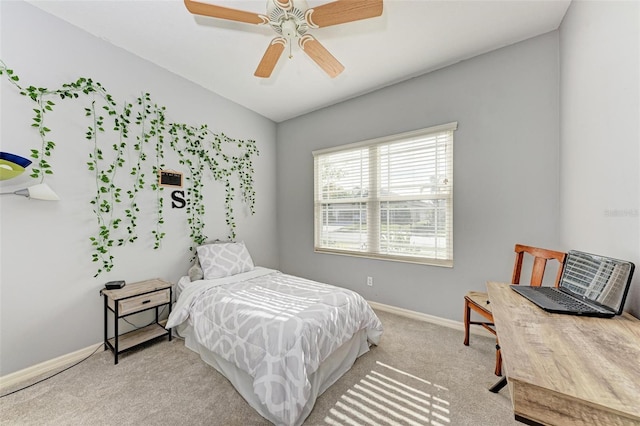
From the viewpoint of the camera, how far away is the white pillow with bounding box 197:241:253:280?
274 centimetres

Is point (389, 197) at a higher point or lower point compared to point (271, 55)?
lower

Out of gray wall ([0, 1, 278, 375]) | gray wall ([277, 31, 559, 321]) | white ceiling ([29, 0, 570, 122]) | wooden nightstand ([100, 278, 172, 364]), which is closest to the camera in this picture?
gray wall ([0, 1, 278, 375])

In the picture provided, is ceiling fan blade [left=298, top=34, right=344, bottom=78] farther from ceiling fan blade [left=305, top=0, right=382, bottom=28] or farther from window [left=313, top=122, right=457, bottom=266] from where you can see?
window [left=313, top=122, right=457, bottom=266]

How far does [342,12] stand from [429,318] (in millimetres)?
2972

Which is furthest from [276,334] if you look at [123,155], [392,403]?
[123,155]

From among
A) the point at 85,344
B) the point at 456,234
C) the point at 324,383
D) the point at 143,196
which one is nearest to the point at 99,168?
the point at 143,196

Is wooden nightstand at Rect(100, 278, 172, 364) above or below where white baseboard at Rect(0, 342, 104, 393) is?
above

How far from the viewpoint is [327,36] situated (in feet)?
7.22

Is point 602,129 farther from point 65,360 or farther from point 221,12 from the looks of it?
point 65,360

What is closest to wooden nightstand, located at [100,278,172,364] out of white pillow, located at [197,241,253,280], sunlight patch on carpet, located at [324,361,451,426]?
white pillow, located at [197,241,253,280]

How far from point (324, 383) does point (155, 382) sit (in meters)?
1.27

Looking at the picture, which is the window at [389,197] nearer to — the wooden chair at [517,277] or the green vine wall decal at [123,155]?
the wooden chair at [517,277]

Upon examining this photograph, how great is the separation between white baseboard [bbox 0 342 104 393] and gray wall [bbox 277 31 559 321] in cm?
283

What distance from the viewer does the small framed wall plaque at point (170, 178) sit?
268 centimetres
